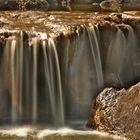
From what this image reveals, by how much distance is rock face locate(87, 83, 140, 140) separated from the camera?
13.4 metres

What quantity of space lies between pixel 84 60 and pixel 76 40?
0.72 meters

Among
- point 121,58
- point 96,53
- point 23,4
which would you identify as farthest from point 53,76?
point 23,4

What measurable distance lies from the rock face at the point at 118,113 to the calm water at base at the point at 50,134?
249mm

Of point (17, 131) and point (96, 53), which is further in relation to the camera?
point (96, 53)

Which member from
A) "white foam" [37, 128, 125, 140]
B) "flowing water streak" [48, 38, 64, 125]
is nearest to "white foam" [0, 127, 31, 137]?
"white foam" [37, 128, 125, 140]

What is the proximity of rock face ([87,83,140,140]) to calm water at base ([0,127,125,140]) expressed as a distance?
25cm

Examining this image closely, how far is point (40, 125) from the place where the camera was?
14.9 meters

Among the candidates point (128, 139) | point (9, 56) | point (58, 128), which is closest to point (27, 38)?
point (9, 56)

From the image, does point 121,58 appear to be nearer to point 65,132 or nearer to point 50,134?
point 65,132

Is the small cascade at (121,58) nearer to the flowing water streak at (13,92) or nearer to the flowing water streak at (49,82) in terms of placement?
the flowing water streak at (49,82)

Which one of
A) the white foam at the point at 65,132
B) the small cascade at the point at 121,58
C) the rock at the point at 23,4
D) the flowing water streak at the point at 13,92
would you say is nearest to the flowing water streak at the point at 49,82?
the white foam at the point at 65,132

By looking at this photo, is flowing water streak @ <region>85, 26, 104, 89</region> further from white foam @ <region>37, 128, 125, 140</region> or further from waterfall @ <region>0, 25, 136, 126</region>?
white foam @ <region>37, 128, 125, 140</region>

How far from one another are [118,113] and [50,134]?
2.08 meters

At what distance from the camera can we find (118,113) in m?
13.8
